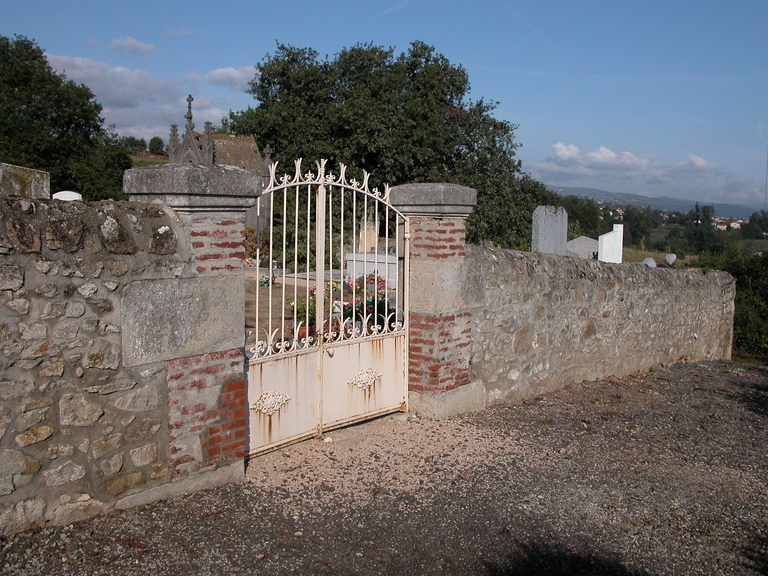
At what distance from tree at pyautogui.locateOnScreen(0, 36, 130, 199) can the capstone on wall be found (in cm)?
2414

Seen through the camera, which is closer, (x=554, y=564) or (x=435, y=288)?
(x=554, y=564)

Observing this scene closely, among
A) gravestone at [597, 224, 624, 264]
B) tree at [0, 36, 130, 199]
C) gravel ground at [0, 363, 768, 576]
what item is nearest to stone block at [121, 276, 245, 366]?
gravel ground at [0, 363, 768, 576]

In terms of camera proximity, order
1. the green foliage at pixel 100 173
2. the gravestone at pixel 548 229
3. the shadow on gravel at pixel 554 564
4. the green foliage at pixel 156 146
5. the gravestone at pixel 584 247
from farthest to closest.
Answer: the green foliage at pixel 156 146 < the green foliage at pixel 100 173 < the gravestone at pixel 584 247 < the gravestone at pixel 548 229 < the shadow on gravel at pixel 554 564

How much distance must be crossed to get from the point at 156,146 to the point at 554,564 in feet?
193

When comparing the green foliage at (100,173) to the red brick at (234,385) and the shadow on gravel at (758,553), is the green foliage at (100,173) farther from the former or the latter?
the shadow on gravel at (758,553)

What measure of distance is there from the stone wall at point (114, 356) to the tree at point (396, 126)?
43.7ft

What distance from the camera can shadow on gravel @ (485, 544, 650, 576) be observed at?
3.53 metres

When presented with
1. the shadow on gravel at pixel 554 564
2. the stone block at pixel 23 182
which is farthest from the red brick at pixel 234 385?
the shadow on gravel at pixel 554 564

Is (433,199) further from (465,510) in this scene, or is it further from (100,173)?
(100,173)

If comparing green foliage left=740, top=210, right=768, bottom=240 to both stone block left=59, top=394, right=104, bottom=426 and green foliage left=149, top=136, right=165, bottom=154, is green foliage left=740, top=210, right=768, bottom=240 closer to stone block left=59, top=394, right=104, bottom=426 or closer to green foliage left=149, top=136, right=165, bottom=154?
stone block left=59, top=394, right=104, bottom=426

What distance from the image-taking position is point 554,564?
362cm

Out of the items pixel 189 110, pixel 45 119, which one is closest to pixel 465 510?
pixel 189 110

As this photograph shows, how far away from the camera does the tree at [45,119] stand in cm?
2939

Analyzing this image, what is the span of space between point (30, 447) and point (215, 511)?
1.14 meters
